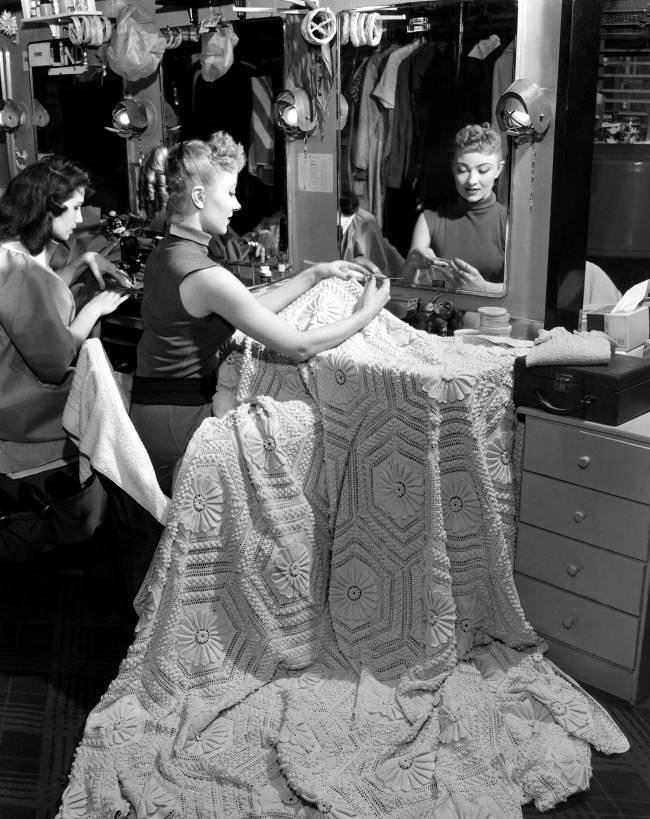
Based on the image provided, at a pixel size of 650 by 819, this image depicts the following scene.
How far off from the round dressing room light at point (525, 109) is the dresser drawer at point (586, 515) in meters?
1.09

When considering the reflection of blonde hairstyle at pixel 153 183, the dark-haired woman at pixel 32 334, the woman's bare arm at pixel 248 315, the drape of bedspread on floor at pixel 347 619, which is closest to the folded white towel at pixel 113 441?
the drape of bedspread on floor at pixel 347 619

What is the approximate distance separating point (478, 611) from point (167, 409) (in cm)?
110

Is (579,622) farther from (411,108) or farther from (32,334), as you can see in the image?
(32,334)

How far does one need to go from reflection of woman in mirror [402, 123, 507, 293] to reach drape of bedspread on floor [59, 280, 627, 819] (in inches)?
20.6

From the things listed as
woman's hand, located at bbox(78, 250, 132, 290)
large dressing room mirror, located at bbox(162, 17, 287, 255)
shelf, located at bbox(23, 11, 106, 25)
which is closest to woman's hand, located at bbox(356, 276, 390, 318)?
large dressing room mirror, located at bbox(162, 17, 287, 255)

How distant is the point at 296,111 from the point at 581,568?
2.03 metres

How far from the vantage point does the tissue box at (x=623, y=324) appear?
2949 mm

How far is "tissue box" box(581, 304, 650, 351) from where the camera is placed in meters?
2.95

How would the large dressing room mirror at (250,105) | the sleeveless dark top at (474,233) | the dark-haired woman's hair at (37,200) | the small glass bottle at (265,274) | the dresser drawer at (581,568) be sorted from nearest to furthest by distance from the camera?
the dresser drawer at (581,568)
the sleeveless dark top at (474,233)
the dark-haired woman's hair at (37,200)
the large dressing room mirror at (250,105)
the small glass bottle at (265,274)

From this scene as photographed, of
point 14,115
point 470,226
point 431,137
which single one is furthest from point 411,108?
point 14,115

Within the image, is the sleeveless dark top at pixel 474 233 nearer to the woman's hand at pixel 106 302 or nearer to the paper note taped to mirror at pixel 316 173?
the paper note taped to mirror at pixel 316 173

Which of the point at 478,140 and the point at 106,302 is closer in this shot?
the point at 478,140

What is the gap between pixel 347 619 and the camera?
2.80 m

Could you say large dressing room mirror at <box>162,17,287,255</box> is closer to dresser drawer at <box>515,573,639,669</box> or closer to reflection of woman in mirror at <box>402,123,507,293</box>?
reflection of woman in mirror at <box>402,123,507,293</box>
